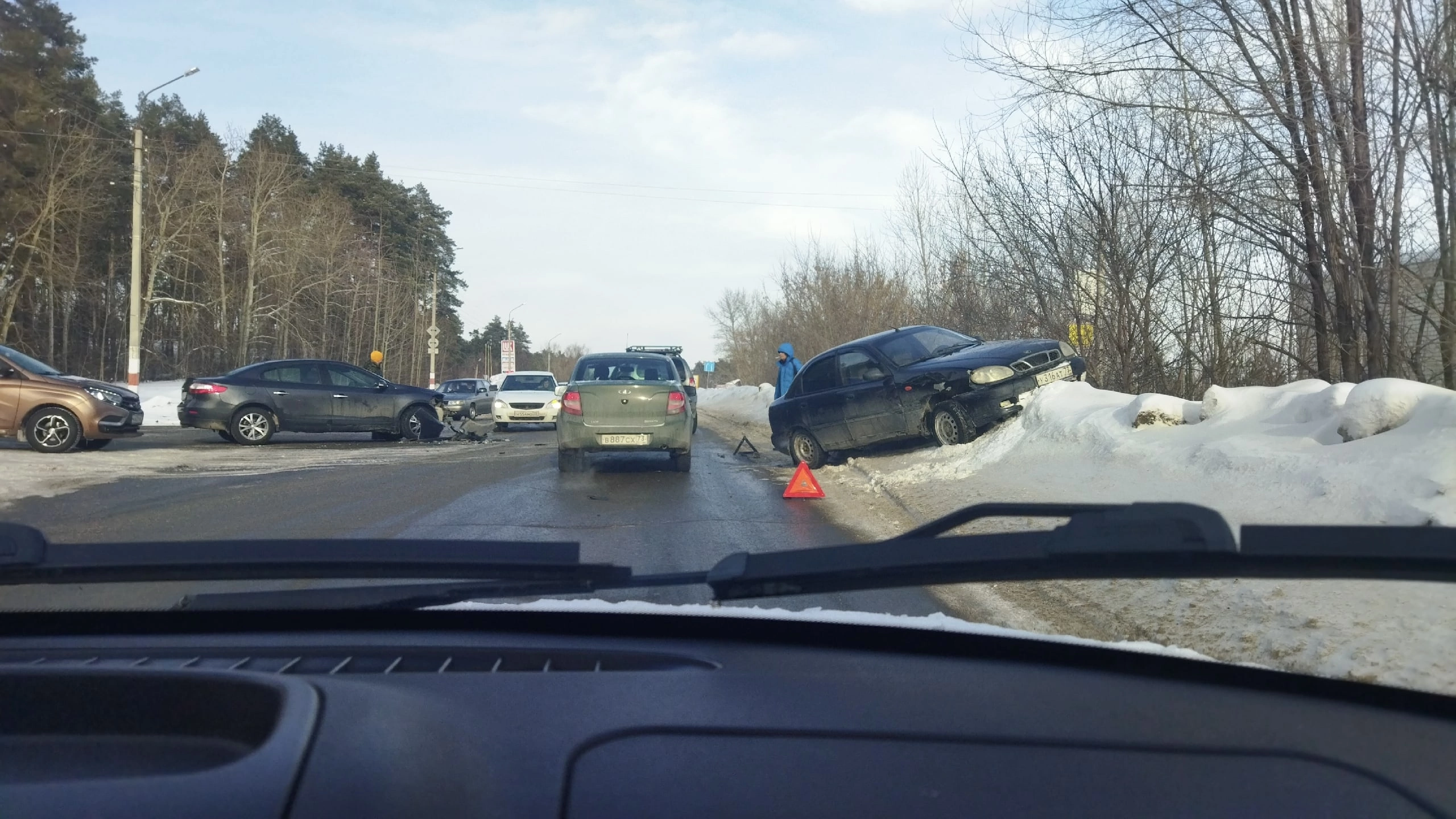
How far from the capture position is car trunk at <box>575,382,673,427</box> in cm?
1304

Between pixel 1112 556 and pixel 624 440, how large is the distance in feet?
36.3

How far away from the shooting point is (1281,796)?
5.25 feet

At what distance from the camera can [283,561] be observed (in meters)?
2.68

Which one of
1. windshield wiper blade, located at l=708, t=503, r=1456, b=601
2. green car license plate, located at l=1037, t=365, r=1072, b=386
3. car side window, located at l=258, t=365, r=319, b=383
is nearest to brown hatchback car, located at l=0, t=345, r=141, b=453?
car side window, located at l=258, t=365, r=319, b=383

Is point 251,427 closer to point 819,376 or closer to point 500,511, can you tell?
point 819,376

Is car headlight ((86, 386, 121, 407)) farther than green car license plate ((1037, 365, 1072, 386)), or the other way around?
car headlight ((86, 386, 121, 407))

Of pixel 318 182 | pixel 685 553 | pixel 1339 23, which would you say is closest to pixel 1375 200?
pixel 1339 23

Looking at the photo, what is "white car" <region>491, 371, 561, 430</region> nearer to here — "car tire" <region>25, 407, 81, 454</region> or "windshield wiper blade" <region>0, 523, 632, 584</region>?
"car tire" <region>25, 407, 81, 454</region>

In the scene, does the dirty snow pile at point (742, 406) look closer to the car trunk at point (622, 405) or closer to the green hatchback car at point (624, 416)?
the green hatchback car at point (624, 416)

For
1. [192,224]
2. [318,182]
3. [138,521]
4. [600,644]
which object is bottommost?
[138,521]

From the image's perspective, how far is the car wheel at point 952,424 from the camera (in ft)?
42.1

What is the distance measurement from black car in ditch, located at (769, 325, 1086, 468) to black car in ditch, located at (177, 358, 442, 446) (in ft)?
29.3

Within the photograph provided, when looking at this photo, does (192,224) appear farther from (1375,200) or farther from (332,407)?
(1375,200)

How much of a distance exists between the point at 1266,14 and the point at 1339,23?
3.07ft
